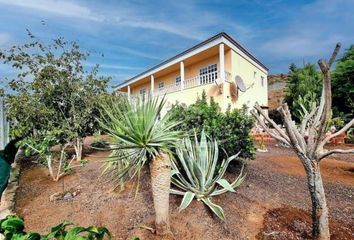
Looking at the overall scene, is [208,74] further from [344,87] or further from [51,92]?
[51,92]

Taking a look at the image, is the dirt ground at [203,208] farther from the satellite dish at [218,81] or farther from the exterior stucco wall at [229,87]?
the satellite dish at [218,81]

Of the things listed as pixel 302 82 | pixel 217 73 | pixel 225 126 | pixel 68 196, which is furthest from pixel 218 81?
pixel 68 196

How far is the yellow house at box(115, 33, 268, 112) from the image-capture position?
15.0m

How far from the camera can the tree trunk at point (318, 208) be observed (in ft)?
9.96

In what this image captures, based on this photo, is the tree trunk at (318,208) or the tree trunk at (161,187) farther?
the tree trunk at (161,187)

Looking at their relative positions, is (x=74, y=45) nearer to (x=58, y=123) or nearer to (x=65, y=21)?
(x=65, y=21)

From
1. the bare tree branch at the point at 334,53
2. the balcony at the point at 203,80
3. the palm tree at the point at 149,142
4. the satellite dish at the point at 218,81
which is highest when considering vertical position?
the balcony at the point at 203,80

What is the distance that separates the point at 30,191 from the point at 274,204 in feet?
18.7

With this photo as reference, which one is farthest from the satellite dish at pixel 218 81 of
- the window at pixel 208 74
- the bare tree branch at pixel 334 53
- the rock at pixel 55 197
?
the bare tree branch at pixel 334 53

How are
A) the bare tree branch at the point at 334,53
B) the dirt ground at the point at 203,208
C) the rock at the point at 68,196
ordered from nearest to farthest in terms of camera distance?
the bare tree branch at the point at 334,53
the dirt ground at the point at 203,208
the rock at the point at 68,196

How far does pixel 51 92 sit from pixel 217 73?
1088cm

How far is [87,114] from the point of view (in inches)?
315

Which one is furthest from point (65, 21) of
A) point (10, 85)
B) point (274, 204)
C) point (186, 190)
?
point (274, 204)

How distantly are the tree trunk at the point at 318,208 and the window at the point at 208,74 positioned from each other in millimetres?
13149
